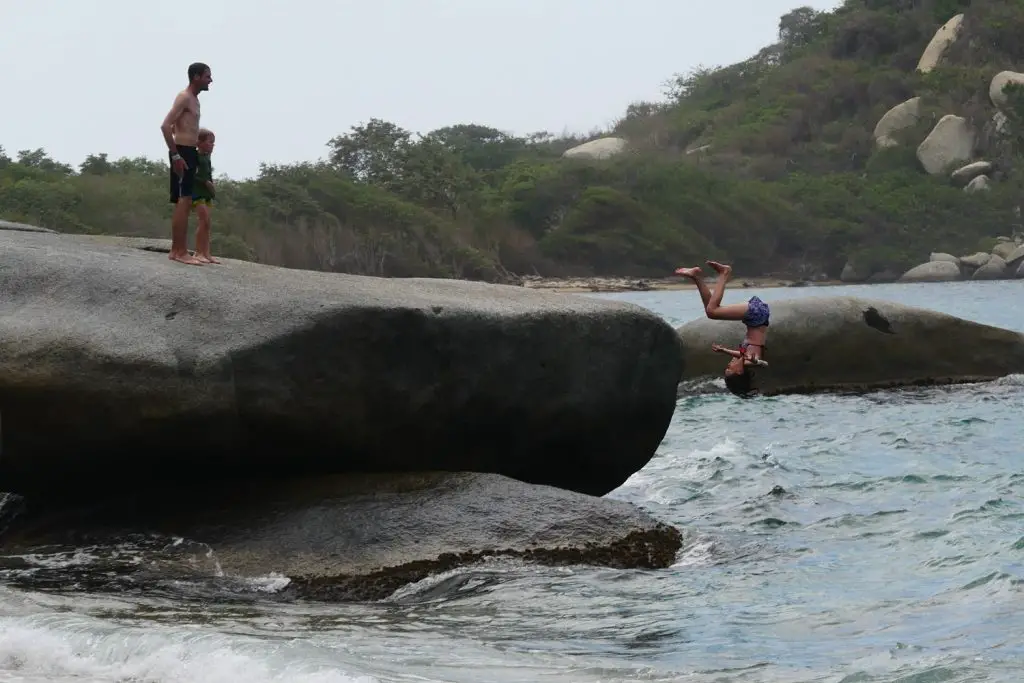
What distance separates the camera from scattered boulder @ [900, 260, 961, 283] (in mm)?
65562

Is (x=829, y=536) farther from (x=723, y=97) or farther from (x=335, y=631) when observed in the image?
(x=723, y=97)

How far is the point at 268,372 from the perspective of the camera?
23.9 ft

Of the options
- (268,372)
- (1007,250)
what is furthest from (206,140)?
(1007,250)

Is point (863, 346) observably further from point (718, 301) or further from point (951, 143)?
point (951, 143)

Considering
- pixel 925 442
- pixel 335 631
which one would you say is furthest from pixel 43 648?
pixel 925 442

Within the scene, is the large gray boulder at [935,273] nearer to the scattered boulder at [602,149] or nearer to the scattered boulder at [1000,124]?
the scattered boulder at [1000,124]

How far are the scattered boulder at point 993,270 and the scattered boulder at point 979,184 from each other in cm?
840

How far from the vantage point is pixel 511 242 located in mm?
68438

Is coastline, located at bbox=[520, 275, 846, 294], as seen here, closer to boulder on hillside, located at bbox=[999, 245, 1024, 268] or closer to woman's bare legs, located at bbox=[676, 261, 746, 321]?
boulder on hillside, located at bbox=[999, 245, 1024, 268]

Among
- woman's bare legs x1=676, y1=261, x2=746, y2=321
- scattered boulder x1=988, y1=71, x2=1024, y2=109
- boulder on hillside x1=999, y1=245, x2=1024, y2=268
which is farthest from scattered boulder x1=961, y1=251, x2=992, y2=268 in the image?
woman's bare legs x1=676, y1=261, x2=746, y2=321

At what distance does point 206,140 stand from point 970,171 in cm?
6972

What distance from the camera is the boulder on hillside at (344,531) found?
7.13 meters

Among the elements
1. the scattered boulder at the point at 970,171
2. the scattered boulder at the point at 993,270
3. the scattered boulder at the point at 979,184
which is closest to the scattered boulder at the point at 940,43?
the scattered boulder at the point at 970,171

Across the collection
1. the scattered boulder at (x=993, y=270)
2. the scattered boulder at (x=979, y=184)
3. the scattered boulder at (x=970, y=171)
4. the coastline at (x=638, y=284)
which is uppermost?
the scattered boulder at (x=970, y=171)
